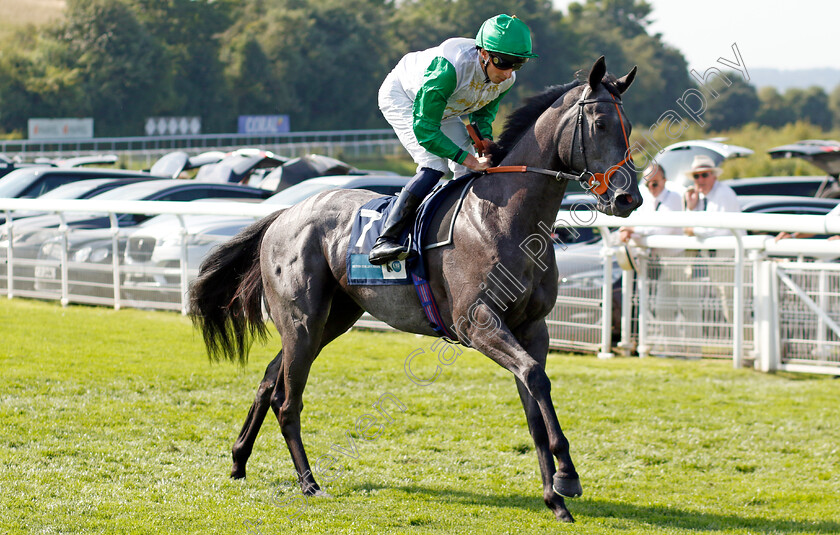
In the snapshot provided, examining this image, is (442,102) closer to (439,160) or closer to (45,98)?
(439,160)

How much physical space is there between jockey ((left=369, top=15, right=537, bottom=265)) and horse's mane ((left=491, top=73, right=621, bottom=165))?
0.31ft

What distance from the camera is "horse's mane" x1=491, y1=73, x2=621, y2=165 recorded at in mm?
4516

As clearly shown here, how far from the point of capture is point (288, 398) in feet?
16.3

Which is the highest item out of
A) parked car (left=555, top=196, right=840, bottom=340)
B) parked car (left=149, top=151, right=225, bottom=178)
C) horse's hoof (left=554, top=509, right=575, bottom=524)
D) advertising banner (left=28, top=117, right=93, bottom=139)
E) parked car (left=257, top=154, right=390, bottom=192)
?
advertising banner (left=28, top=117, right=93, bottom=139)

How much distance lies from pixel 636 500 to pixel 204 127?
49.5 meters

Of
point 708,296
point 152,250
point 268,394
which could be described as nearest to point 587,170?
point 268,394

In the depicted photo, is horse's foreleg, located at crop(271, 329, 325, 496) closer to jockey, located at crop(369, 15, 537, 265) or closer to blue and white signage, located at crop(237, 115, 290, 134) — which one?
jockey, located at crop(369, 15, 537, 265)

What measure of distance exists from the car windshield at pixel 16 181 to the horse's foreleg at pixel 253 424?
9869 mm

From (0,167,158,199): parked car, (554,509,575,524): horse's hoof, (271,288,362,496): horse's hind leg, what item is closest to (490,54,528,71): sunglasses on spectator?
(271,288,362,496): horse's hind leg

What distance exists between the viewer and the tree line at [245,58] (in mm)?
44250

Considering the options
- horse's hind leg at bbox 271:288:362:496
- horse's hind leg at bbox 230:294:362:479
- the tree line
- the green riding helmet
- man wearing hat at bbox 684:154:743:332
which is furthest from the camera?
the tree line

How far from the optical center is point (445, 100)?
176 inches

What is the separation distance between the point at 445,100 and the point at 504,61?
0.32 meters

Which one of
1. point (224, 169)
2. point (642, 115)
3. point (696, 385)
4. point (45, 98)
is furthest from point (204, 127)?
point (696, 385)
